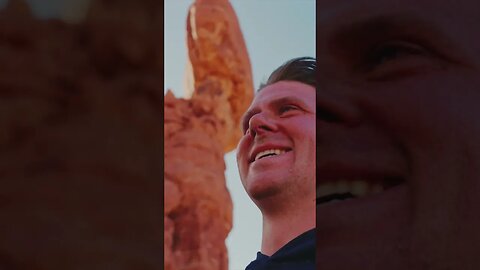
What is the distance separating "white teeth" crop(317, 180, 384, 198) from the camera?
1.21m

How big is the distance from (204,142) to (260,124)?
315 centimetres

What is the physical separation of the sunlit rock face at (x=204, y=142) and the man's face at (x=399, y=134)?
10.6 feet

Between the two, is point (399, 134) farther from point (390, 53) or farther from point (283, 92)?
point (283, 92)

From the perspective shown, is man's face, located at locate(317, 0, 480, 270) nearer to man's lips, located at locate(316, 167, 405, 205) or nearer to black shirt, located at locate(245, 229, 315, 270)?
man's lips, located at locate(316, 167, 405, 205)

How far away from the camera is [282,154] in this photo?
1674 mm

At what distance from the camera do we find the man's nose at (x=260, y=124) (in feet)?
5.42

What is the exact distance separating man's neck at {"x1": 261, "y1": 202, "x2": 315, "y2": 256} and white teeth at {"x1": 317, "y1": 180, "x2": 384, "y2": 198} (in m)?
0.53

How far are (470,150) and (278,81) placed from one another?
24.6 inches
